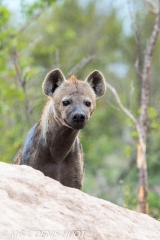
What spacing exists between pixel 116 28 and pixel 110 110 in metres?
4.49

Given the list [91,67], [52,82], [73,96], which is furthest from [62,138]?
[91,67]

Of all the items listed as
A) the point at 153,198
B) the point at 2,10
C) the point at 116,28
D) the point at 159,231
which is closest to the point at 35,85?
the point at 2,10

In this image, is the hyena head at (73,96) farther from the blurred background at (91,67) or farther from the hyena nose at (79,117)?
the blurred background at (91,67)

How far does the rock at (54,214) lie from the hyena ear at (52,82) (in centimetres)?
309

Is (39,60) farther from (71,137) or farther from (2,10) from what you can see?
(71,137)

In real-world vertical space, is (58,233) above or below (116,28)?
below

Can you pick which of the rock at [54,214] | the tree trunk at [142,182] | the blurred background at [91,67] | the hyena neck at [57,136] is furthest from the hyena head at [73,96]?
the blurred background at [91,67]

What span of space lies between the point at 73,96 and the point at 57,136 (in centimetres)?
56

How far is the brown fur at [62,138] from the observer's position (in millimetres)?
8227

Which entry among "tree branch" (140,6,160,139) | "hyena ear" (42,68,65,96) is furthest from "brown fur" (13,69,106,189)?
"tree branch" (140,6,160,139)

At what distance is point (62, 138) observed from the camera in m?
8.45

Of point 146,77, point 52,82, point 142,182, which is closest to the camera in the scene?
point 52,82

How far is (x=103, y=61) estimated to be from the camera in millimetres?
28281

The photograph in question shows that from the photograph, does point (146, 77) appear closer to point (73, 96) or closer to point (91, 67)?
point (73, 96)
